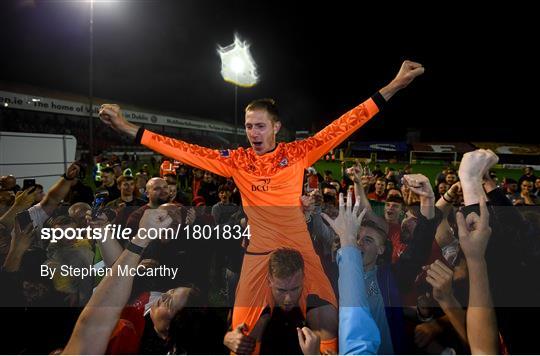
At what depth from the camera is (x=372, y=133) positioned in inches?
2675

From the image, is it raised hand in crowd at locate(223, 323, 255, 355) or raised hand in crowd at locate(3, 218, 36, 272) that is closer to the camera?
raised hand in crowd at locate(223, 323, 255, 355)

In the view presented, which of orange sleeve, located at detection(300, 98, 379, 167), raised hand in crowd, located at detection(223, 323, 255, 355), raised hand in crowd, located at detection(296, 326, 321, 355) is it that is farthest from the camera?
orange sleeve, located at detection(300, 98, 379, 167)

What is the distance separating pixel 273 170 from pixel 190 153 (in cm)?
67

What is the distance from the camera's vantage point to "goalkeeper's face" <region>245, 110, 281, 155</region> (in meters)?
2.98

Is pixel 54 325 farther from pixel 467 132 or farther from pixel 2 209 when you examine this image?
pixel 467 132

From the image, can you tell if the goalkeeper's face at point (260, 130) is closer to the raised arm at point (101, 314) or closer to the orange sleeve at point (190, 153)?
the orange sleeve at point (190, 153)

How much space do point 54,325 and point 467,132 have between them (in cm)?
7380

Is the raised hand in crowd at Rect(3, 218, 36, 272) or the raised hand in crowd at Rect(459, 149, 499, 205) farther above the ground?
the raised hand in crowd at Rect(459, 149, 499, 205)

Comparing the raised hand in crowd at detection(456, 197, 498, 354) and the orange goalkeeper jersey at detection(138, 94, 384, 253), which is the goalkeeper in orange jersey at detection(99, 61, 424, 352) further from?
the raised hand in crowd at detection(456, 197, 498, 354)

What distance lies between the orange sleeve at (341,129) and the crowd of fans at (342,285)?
0.42 meters

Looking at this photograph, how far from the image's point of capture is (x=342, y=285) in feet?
6.06

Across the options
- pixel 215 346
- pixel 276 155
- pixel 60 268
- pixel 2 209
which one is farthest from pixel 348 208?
pixel 2 209

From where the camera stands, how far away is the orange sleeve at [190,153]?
2.84 meters

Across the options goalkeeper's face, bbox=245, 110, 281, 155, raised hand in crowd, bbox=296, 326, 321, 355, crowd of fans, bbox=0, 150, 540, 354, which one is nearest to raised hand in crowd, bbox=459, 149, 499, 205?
crowd of fans, bbox=0, 150, 540, 354
